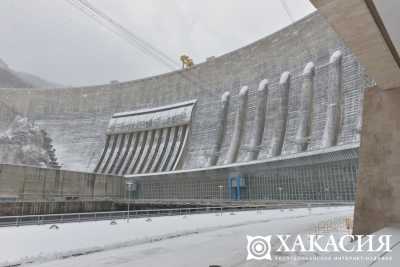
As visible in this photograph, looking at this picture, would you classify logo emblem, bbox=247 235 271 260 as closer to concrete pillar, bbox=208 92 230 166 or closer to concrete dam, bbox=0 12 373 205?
concrete dam, bbox=0 12 373 205

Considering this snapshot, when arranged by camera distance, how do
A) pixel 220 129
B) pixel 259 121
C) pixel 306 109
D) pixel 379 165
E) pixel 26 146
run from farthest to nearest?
pixel 26 146, pixel 220 129, pixel 259 121, pixel 306 109, pixel 379 165

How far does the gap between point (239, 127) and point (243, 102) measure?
3606mm

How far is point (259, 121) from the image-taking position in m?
35.6

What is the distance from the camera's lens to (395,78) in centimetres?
626

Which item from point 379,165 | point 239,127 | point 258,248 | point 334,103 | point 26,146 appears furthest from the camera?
point 26,146

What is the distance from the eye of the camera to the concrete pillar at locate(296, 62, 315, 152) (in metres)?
30.0

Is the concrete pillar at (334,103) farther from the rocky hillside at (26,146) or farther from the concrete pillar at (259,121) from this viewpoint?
the rocky hillside at (26,146)

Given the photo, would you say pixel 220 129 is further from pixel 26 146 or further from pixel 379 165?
pixel 379 165

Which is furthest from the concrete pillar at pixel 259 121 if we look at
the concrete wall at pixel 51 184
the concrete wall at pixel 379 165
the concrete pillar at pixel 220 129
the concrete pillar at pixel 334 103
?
the concrete wall at pixel 379 165

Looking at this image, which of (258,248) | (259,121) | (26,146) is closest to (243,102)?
(259,121)

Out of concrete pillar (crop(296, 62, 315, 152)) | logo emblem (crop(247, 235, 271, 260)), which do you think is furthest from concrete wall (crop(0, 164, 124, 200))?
logo emblem (crop(247, 235, 271, 260))

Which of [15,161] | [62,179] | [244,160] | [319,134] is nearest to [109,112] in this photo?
[15,161]

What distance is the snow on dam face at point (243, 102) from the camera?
98.1ft

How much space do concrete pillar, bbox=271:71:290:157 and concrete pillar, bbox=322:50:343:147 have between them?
5.15 m
